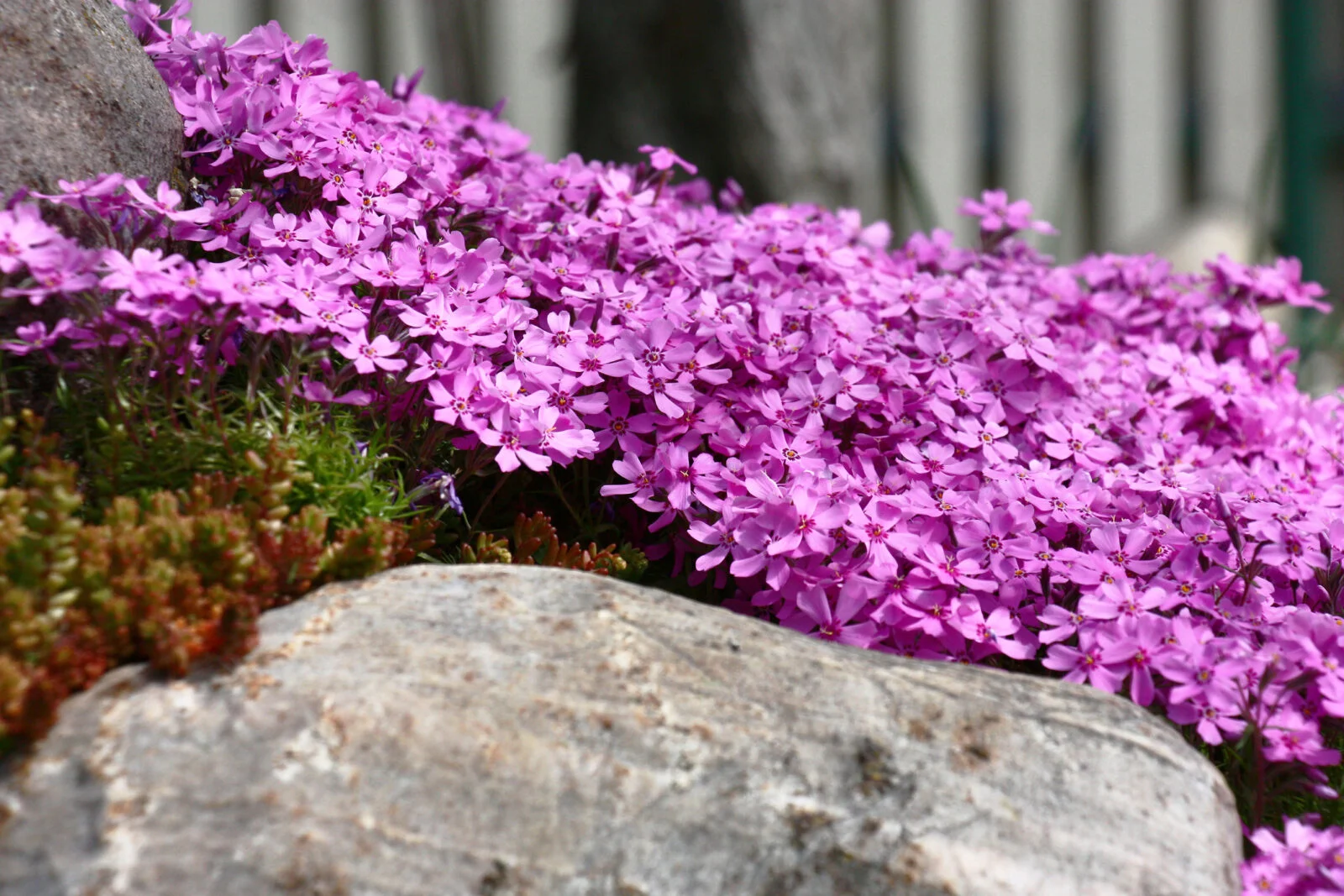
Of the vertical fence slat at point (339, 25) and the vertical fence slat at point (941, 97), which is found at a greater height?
the vertical fence slat at point (339, 25)

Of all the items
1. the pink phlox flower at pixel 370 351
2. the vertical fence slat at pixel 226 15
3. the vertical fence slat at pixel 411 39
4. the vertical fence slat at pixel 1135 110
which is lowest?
the vertical fence slat at pixel 1135 110

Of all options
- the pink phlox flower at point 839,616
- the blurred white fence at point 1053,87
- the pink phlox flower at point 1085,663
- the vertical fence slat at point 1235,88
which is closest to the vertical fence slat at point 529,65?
the blurred white fence at point 1053,87

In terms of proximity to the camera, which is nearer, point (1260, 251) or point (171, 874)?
point (171, 874)

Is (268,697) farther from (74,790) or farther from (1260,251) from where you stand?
(1260,251)

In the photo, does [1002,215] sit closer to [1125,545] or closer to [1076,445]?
[1076,445]

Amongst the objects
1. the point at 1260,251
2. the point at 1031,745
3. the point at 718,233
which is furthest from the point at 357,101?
the point at 1260,251

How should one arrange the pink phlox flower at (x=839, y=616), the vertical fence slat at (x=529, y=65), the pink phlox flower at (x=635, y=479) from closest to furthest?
the pink phlox flower at (x=839, y=616), the pink phlox flower at (x=635, y=479), the vertical fence slat at (x=529, y=65)

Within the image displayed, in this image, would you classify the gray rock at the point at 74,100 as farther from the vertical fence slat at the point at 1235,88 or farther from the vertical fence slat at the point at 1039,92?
the vertical fence slat at the point at 1235,88

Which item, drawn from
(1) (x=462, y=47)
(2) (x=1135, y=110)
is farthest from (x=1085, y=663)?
(2) (x=1135, y=110)
